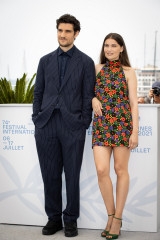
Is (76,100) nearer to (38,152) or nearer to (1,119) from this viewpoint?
(38,152)

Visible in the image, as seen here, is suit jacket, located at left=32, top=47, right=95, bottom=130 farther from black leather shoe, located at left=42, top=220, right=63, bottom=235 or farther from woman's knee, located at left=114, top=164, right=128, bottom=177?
black leather shoe, located at left=42, top=220, right=63, bottom=235

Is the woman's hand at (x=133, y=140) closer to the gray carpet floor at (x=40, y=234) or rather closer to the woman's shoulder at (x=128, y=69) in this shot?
the woman's shoulder at (x=128, y=69)

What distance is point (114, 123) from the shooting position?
8.50ft

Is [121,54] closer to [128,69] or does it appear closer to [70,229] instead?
[128,69]

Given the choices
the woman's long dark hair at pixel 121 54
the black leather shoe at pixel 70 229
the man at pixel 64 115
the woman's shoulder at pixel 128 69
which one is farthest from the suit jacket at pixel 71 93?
the black leather shoe at pixel 70 229

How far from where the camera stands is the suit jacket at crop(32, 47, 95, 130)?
2.65 m

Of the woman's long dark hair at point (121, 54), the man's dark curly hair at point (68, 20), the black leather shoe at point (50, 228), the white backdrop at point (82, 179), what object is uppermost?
the man's dark curly hair at point (68, 20)

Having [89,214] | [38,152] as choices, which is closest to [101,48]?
[38,152]

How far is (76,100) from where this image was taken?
2674 mm

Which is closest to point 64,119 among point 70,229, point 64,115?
point 64,115

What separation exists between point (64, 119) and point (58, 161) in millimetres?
372

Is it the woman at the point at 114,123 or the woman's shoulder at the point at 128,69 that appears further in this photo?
the woman's shoulder at the point at 128,69

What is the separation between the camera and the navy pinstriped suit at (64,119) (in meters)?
2.67

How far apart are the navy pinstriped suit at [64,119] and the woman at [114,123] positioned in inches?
4.5
